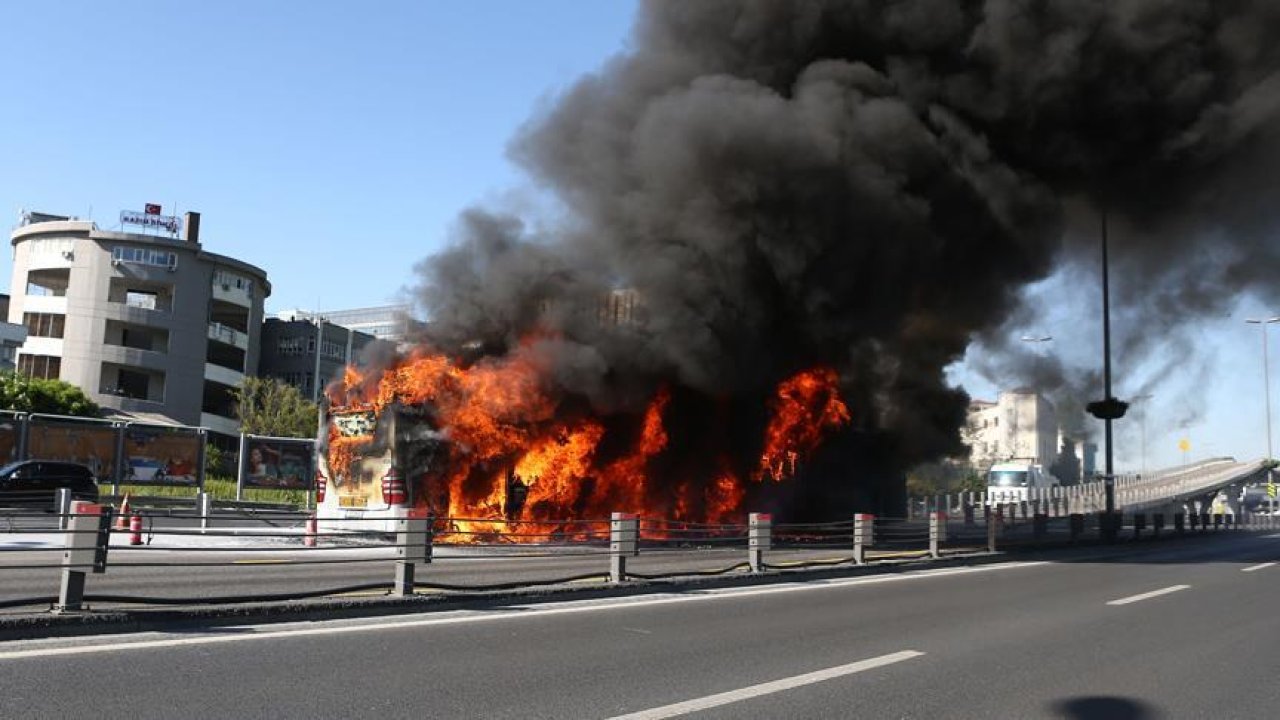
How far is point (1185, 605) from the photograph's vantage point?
421 inches

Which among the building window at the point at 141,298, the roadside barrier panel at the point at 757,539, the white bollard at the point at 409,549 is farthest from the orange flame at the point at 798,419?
the building window at the point at 141,298

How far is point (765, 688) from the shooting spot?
5891mm

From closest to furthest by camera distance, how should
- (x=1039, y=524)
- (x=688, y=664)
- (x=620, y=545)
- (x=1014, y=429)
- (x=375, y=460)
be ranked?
(x=688, y=664) → (x=620, y=545) → (x=375, y=460) → (x=1039, y=524) → (x=1014, y=429)

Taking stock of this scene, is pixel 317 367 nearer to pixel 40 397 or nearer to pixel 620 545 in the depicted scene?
pixel 40 397

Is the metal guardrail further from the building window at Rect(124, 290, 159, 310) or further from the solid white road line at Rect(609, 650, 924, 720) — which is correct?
the building window at Rect(124, 290, 159, 310)

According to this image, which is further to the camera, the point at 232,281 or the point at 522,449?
the point at 232,281

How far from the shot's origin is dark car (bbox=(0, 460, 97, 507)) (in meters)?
20.1

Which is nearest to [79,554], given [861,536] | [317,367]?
[861,536]

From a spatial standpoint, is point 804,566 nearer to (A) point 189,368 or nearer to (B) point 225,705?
(B) point 225,705

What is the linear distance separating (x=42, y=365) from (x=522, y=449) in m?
40.2

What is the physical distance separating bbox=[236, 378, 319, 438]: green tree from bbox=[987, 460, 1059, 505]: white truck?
109ft

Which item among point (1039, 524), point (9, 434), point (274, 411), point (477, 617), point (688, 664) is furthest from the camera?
point (274, 411)

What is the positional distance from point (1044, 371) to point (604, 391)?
684 inches

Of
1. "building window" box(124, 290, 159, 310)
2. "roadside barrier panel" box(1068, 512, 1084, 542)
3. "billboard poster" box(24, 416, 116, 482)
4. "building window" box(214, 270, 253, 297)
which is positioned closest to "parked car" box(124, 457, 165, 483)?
"billboard poster" box(24, 416, 116, 482)
